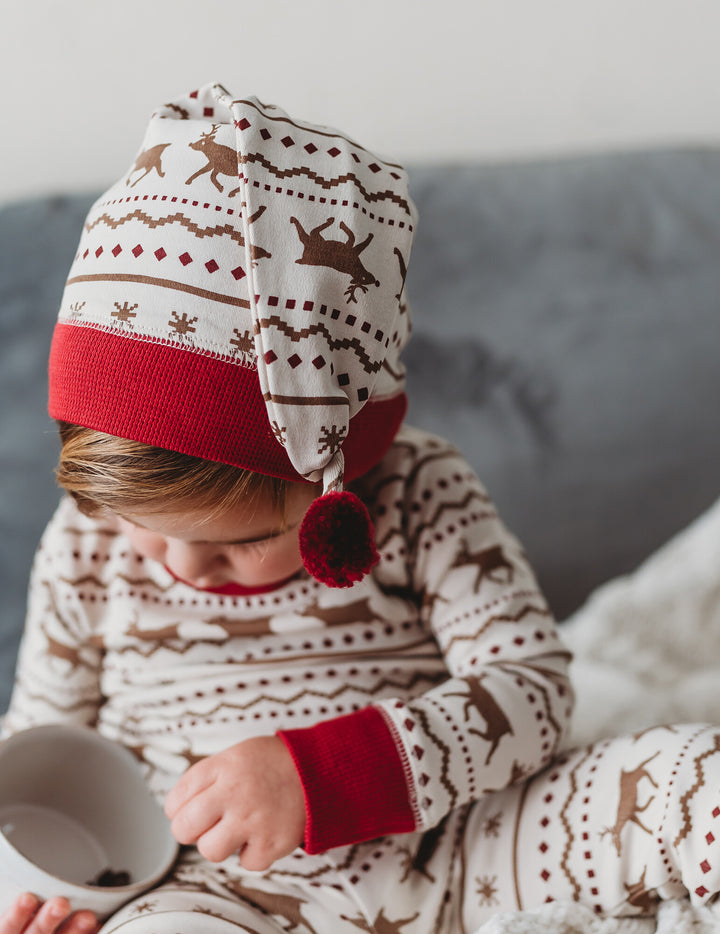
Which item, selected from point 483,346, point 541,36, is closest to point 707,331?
point 483,346

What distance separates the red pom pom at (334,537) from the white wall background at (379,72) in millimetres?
640

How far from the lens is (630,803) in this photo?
24.7 inches

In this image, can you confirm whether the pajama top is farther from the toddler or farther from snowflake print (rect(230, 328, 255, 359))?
snowflake print (rect(230, 328, 255, 359))

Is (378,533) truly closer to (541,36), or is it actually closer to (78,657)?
(78,657)

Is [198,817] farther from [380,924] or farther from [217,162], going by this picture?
[217,162]

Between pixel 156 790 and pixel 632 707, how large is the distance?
427 millimetres

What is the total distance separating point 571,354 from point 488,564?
0.35 metres

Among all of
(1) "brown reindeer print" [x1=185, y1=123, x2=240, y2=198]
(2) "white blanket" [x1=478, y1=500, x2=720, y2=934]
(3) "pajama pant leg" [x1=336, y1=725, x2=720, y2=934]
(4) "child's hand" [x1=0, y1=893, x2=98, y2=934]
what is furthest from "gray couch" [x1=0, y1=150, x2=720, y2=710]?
(4) "child's hand" [x1=0, y1=893, x2=98, y2=934]

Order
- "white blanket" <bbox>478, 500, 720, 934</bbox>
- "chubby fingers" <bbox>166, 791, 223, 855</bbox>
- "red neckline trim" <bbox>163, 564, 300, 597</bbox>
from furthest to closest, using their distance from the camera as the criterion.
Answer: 1. "white blanket" <bbox>478, 500, 720, 934</bbox>
2. "red neckline trim" <bbox>163, 564, 300, 597</bbox>
3. "chubby fingers" <bbox>166, 791, 223, 855</bbox>

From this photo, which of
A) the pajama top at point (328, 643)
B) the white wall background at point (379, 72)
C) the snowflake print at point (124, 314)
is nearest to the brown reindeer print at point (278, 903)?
the pajama top at point (328, 643)

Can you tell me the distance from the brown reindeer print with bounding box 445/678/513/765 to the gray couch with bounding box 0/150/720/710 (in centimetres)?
35

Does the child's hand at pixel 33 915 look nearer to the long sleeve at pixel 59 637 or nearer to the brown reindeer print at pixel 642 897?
the long sleeve at pixel 59 637

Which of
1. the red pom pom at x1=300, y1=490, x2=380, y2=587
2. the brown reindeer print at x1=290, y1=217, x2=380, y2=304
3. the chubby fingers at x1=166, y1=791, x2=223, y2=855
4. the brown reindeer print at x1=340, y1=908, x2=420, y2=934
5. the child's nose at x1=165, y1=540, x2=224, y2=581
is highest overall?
the brown reindeer print at x1=290, y1=217, x2=380, y2=304

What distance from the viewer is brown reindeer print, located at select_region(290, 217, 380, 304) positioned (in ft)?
1.72
